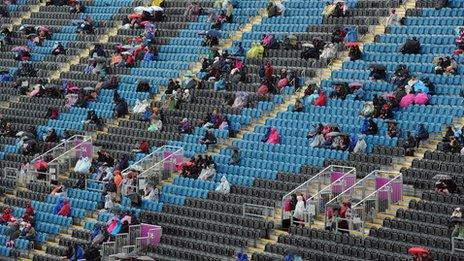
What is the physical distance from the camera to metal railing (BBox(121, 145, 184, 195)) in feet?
146

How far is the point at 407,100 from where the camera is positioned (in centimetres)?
4184

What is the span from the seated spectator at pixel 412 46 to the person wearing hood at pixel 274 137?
4935 millimetres

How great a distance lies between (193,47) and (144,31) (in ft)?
10.8

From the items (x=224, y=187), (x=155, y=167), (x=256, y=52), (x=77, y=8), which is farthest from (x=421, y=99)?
(x=77, y=8)

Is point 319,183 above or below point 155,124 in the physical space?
below

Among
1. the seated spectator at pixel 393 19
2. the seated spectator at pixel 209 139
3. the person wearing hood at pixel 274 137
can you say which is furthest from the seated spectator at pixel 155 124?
the seated spectator at pixel 393 19

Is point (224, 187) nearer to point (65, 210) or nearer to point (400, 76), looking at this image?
point (65, 210)

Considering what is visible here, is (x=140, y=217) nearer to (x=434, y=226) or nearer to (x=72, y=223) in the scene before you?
(x=72, y=223)

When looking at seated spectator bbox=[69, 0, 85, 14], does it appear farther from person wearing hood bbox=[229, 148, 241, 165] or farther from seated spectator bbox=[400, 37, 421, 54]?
seated spectator bbox=[400, 37, 421, 54]

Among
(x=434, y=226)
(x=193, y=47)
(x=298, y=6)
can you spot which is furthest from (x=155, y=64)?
(x=434, y=226)

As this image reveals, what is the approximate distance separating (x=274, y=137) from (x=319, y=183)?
3.76 metres

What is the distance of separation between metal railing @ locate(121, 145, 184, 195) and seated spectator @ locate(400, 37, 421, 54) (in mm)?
8121

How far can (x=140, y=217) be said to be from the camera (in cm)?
4344

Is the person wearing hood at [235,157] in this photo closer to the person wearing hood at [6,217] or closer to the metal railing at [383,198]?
the metal railing at [383,198]
